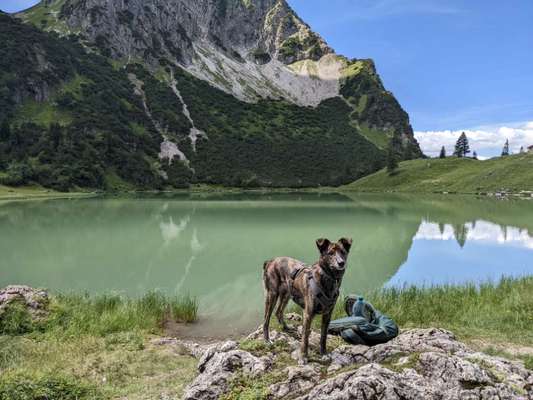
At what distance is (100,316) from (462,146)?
20699 centimetres

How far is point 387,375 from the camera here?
578cm

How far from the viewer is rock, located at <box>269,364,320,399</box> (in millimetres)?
6348

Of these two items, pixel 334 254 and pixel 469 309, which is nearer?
pixel 334 254

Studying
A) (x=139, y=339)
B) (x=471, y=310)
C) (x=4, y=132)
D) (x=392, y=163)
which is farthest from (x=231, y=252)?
(x=4, y=132)

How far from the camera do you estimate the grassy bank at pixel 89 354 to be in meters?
7.47

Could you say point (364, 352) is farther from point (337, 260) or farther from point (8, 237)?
point (8, 237)

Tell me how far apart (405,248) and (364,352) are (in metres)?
28.0

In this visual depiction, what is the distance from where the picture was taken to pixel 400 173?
150375mm

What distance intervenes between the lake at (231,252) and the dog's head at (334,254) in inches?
363

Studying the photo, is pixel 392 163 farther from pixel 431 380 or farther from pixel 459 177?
pixel 431 380

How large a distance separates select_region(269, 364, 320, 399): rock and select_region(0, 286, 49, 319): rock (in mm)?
9354

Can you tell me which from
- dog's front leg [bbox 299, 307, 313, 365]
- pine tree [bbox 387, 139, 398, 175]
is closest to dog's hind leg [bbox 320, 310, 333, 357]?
dog's front leg [bbox 299, 307, 313, 365]

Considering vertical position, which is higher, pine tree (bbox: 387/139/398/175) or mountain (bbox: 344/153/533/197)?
pine tree (bbox: 387/139/398/175)

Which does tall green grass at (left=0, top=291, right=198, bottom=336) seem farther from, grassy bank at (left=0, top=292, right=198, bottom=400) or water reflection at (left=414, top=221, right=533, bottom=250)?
water reflection at (left=414, top=221, right=533, bottom=250)
